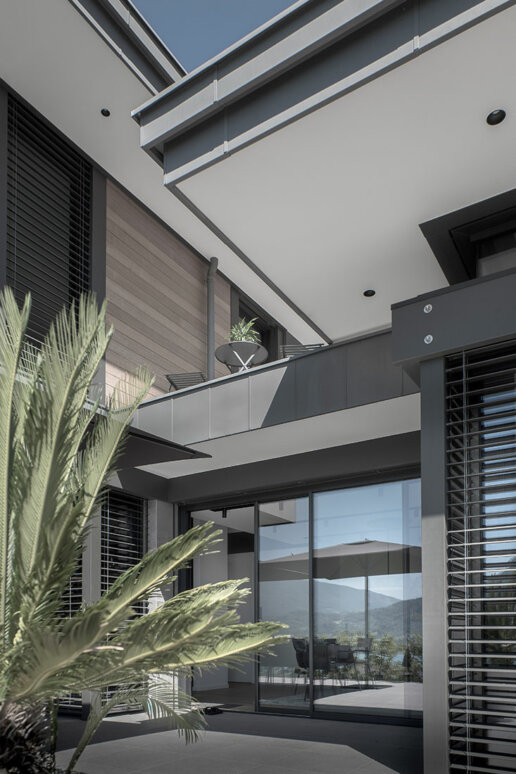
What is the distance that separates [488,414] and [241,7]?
872cm

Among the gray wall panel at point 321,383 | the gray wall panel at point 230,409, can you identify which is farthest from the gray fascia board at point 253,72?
the gray wall panel at point 230,409

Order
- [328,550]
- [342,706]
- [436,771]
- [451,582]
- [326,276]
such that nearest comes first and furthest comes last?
[436,771] → [451,582] → [326,276] → [342,706] → [328,550]

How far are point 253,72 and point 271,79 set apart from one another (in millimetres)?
151

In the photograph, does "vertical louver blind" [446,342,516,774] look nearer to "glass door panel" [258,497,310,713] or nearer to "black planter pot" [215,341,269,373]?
"glass door panel" [258,497,310,713]

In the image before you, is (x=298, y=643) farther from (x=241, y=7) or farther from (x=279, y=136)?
(x=241, y=7)

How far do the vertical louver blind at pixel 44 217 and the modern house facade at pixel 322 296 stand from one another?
3cm

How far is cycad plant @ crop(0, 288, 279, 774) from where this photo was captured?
3721mm

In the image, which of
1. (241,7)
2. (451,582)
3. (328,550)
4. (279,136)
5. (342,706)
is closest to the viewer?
(451,582)

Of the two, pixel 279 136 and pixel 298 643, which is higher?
pixel 279 136

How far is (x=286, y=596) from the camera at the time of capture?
9.63 metres

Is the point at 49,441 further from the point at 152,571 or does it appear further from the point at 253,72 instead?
the point at 253,72

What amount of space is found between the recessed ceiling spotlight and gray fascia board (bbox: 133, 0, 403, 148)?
1105 millimetres

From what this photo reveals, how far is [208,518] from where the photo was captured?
1280 centimetres

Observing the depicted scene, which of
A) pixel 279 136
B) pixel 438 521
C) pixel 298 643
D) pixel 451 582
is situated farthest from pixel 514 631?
pixel 298 643
